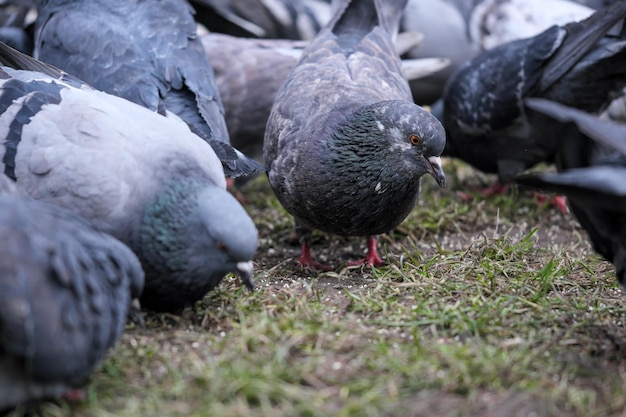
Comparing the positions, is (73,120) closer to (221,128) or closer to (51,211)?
(51,211)

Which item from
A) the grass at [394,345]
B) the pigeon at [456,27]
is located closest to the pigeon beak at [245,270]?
the grass at [394,345]

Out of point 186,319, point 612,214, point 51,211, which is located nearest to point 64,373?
point 51,211

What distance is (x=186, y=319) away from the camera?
13.6 feet

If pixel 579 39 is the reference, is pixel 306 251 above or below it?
below

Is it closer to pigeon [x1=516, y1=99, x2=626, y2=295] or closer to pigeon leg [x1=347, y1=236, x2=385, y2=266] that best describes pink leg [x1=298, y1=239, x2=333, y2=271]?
pigeon leg [x1=347, y1=236, x2=385, y2=266]

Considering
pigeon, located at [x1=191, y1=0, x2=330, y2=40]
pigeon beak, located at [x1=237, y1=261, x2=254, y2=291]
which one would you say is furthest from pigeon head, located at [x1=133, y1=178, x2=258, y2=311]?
pigeon, located at [x1=191, y1=0, x2=330, y2=40]

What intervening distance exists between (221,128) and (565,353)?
2.87 meters

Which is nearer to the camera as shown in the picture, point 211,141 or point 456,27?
point 211,141

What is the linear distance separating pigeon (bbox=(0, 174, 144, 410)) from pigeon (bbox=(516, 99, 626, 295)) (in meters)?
1.88

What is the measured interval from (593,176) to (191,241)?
1835 mm

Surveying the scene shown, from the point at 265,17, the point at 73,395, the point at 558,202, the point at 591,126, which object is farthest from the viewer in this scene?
the point at 265,17

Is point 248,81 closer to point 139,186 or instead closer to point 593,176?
point 139,186

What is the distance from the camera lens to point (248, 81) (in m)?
7.04

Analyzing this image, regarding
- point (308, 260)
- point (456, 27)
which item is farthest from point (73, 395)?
point (456, 27)
